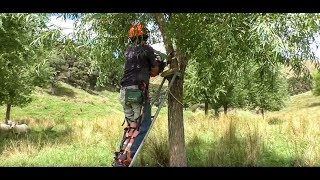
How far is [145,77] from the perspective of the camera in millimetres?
6059

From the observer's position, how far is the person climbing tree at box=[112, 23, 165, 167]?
5.93 metres

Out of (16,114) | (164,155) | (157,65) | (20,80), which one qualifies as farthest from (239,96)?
(157,65)

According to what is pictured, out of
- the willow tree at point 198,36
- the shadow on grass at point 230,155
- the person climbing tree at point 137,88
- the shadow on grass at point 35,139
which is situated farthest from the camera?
the shadow on grass at point 35,139

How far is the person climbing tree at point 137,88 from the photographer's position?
19.5ft

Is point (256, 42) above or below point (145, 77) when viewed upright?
above

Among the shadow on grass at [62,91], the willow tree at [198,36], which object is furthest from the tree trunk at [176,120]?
the shadow on grass at [62,91]

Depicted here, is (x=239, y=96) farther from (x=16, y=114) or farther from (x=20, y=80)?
(x=16, y=114)

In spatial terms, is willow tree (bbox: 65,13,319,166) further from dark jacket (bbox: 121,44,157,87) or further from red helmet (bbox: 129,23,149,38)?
dark jacket (bbox: 121,44,157,87)

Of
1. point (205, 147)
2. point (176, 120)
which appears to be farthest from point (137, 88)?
point (205, 147)

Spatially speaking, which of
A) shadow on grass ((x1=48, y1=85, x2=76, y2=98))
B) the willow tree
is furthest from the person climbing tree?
shadow on grass ((x1=48, y1=85, x2=76, y2=98))

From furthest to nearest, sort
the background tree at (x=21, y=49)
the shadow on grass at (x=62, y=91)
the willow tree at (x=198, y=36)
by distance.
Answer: the shadow on grass at (x=62, y=91) < the background tree at (x=21, y=49) < the willow tree at (x=198, y=36)

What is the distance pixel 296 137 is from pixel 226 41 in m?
5.83

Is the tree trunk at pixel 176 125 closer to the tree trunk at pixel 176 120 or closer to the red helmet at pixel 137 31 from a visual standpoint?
the tree trunk at pixel 176 120
